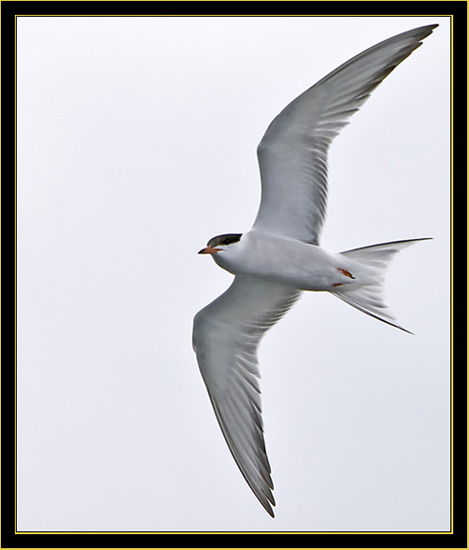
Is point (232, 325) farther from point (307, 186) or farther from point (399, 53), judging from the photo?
point (399, 53)

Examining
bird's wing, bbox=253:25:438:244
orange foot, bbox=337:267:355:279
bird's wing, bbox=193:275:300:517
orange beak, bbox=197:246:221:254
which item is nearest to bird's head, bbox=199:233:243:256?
orange beak, bbox=197:246:221:254

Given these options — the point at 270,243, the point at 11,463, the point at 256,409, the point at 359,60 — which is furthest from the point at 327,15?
the point at 11,463

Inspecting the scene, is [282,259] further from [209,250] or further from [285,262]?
[209,250]

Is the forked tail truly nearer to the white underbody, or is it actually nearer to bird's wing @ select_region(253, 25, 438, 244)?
the white underbody

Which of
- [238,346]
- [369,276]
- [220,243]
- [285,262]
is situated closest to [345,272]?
→ [369,276]

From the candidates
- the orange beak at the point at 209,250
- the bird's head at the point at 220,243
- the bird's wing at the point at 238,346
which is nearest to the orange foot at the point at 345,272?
the bird's wing at the point at 238,346

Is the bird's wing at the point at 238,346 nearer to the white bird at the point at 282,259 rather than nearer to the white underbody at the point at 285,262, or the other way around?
the white bird at the point at 282,259
